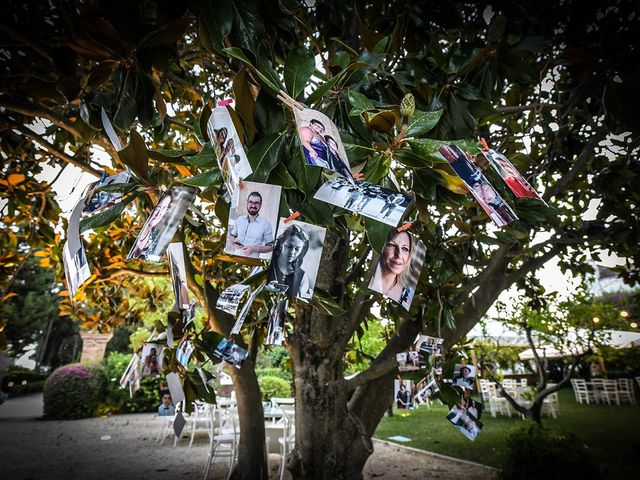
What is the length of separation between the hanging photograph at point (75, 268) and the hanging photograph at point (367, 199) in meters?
0.69

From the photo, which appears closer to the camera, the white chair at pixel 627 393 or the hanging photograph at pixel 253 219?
the hanging photograph at pixel 253 219

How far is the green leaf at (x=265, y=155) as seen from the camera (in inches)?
32.2

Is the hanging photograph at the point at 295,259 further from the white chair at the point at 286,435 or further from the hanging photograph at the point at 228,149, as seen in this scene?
the white chair at the point at 286,435

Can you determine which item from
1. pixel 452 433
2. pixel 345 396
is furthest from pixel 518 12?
pixel 452 433

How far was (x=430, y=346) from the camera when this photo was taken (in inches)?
78.5

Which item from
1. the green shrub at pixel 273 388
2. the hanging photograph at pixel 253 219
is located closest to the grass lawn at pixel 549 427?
the green shrub at pixel 273 388

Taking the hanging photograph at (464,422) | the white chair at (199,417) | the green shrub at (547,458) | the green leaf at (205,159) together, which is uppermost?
the green leaf at (205,159)

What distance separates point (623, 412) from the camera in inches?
395

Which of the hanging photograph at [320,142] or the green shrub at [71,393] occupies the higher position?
the hanging photograph at [320,142]

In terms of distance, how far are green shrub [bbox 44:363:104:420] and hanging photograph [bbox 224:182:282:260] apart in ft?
44.9

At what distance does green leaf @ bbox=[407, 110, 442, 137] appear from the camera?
84 cm

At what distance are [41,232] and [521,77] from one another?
3.22m

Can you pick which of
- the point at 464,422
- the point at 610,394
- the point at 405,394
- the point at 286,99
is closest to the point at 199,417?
the point at 405,394

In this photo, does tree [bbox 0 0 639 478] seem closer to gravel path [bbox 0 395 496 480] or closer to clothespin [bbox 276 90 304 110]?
clothespin [bbox 276 90 304 110]
